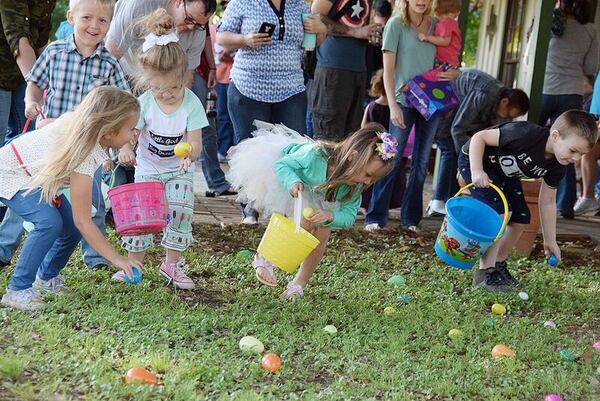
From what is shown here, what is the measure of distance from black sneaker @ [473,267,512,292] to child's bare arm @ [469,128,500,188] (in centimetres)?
57

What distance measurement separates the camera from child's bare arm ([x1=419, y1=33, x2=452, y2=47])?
639cm

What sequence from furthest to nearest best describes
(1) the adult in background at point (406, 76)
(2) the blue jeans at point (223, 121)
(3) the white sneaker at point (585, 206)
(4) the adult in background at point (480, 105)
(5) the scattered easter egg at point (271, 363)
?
1. (2) the blue jeans at point (223, 121)
2. (3) the white sneaker at point (585, 206)
3. (4) the adult in background at point (480, 105)
4. (1) the adult in background at point (406, 76)
5. (5) the scattered easter egg at point (271, 363)

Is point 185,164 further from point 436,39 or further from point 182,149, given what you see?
point 436,39

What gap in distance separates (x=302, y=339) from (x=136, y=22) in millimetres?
2286

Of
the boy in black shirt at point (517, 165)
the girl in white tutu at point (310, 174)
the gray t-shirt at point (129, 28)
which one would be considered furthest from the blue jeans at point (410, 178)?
the gray t-shirt at point (129, 28)

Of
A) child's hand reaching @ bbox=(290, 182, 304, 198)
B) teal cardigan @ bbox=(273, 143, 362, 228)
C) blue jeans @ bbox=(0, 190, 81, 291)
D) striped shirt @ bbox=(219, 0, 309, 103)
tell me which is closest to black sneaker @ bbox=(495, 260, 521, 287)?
teal cardigan @ bbox=(273, 143, 362, 228)

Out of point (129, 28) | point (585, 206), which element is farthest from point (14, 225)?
point (585, 206)

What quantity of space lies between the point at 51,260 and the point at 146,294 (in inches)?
19.3

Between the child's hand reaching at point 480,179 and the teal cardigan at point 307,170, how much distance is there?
2.57ft

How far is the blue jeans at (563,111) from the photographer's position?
25.5ft

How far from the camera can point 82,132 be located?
12.6 ft

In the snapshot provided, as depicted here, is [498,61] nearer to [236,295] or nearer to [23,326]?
[236,295]

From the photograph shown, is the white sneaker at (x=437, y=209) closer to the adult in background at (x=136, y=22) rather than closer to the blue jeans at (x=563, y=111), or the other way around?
the blue jeans at (x=563, y=111)

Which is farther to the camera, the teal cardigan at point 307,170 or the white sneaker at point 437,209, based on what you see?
the white sneaker at point 437,209
